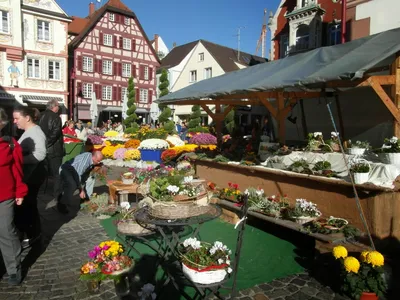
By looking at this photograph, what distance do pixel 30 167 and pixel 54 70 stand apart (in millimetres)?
26995

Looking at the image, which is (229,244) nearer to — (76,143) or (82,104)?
(76,143)

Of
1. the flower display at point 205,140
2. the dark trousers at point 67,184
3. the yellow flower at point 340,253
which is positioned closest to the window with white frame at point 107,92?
the flower display at point 205,140

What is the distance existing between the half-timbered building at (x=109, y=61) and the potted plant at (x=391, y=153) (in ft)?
104

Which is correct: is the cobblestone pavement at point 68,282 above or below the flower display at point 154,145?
below

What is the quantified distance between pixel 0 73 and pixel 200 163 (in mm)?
23422

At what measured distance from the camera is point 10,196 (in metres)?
3.61

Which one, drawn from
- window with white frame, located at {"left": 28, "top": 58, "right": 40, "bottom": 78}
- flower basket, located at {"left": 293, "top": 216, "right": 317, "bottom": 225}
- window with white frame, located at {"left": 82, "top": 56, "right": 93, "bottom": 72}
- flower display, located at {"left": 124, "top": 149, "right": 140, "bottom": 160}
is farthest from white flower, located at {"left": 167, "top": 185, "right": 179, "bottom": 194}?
window with white frame, located at {"left": 82, "top": 56, "right": 93, "bottom": 72}

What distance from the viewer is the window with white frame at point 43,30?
27.4 m

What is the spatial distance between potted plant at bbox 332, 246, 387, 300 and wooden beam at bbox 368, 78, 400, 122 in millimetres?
2519

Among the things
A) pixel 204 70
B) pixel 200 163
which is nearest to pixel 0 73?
pixel 204 70

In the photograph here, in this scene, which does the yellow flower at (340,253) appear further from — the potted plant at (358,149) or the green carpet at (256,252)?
the potted plant at (358,149)

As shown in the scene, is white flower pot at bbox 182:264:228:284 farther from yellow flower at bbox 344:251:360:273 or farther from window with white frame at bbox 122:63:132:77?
window with white frame at bbox 122:63:132:77

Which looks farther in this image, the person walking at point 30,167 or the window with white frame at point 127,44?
the window with white frame at point 127,44

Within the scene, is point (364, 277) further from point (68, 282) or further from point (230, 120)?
point (230, 120)
